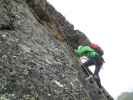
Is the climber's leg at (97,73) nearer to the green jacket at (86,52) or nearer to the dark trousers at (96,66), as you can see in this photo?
the dark trousers at (96,66)

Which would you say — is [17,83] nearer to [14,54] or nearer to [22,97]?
[22,97]

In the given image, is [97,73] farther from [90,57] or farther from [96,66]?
[90,57]

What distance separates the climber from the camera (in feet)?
74.2

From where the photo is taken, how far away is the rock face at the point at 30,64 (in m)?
11.8

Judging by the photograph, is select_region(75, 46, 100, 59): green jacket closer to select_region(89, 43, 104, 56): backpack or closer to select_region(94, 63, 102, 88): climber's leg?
select_region(89, 43, 104, 56): backpack

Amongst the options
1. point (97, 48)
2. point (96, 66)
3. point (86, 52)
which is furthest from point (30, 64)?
point (96, 66)

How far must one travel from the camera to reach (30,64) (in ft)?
43.1

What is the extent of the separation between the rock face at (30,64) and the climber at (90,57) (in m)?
5.92

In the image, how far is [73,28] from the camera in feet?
100

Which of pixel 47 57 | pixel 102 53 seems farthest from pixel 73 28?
pixel 47 57

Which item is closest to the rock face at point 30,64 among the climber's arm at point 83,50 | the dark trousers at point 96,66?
the climber's arm at point 83,50

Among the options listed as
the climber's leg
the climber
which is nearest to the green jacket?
the climber

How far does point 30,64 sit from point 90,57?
1026 cm

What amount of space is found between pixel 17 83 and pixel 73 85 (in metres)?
2.55
